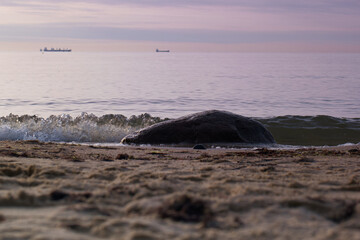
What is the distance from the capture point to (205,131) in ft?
32.1

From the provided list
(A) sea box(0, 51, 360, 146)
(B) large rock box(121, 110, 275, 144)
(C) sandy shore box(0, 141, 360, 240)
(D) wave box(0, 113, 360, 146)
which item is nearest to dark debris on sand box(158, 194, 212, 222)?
(C) sandy shore box(0, 141, 360, 240)

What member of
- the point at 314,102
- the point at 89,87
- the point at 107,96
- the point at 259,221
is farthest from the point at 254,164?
the point at 89,87

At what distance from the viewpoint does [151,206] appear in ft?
11.2

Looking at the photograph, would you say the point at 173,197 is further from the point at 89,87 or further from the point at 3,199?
the point at 89,87

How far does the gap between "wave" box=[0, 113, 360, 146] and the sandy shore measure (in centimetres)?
582

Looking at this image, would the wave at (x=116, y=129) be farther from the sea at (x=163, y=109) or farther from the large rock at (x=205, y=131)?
the large rock at (x=205, y=131)

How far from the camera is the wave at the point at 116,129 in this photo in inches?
430

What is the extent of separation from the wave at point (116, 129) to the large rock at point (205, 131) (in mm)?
1262

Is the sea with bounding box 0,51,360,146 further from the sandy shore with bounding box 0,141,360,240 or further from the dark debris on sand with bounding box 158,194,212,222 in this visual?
the dark debris on sand with bounding box 158,194,212,222

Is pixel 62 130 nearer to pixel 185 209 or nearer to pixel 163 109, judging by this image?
pixel 163 109

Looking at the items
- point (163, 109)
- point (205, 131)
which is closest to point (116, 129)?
point (205, 131)

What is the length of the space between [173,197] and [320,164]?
2.95 metres

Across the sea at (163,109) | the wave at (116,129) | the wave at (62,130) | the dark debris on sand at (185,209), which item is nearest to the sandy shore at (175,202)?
the dark debris on sand at (185,209)

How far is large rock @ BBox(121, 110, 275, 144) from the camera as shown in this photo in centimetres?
971
